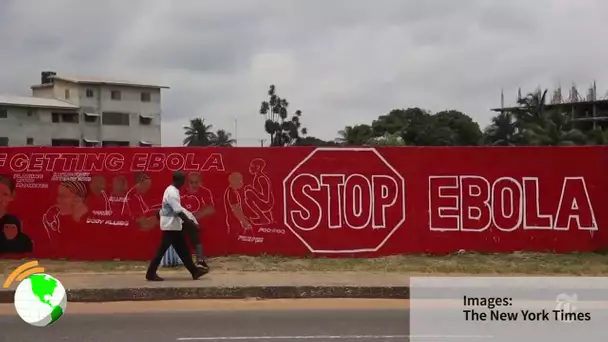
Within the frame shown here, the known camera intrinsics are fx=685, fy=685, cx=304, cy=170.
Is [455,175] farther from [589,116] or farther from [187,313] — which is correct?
[589,116]

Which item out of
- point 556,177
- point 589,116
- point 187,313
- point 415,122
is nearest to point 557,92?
point 589,116

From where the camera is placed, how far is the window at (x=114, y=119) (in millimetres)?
74875

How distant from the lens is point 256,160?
12.5m

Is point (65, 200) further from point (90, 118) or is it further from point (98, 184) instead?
point (90, 118)

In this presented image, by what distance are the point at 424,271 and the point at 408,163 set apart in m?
2.16

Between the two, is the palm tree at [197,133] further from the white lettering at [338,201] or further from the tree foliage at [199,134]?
the white lettering at [338,201]

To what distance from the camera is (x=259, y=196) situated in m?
12.5

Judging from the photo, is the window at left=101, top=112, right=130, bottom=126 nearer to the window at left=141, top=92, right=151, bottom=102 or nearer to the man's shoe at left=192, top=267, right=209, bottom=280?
the window at left=141, top=92, right=151, bottom=102

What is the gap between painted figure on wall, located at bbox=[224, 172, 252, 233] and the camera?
41.0ft

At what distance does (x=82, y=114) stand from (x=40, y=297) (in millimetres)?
73632

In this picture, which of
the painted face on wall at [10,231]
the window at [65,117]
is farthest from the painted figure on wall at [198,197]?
the window at [65,117]

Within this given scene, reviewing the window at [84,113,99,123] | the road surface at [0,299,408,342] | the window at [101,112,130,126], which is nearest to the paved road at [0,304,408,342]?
the road surface at [0,299,408,342]

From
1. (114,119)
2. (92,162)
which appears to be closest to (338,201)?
(92,162)

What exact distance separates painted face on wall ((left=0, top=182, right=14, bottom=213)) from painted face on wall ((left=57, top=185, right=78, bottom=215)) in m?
0.85
